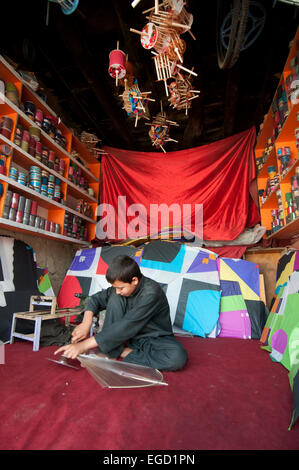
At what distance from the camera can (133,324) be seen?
1.39m

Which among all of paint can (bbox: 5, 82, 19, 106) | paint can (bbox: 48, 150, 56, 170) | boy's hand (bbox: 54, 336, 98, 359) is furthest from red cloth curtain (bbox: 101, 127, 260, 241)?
boy's hand (bbox: 54, 336, 98, 359)

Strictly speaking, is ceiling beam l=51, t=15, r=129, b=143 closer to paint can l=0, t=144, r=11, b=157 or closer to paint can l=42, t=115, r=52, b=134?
paint can l=42, t=115, r=52, b=134

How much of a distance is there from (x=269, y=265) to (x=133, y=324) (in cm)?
229

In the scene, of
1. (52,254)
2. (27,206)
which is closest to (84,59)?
(27,206)

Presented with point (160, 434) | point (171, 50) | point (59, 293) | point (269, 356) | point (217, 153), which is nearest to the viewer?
point (160, 434)

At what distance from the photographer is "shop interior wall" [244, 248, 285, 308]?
294cm

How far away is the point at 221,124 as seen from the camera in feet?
13.1

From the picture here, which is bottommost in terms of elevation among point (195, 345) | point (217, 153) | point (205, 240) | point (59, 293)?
point (195, 345)

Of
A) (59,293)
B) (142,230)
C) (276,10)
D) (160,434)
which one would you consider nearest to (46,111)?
(142,230)

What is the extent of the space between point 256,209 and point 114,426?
306 cm

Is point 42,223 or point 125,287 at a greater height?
point 42,223

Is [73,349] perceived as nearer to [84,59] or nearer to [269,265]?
[269,265]

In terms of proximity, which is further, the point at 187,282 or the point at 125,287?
the point at 187,282

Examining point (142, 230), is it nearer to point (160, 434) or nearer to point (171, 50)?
point (171, 50)
